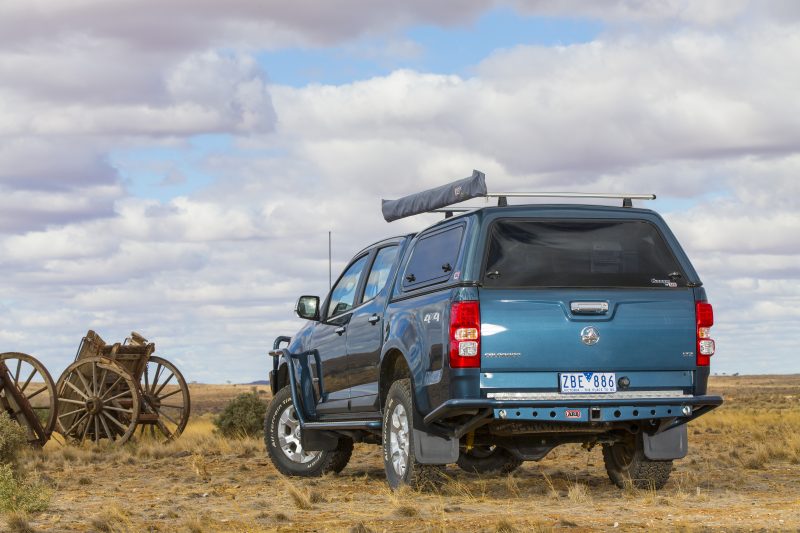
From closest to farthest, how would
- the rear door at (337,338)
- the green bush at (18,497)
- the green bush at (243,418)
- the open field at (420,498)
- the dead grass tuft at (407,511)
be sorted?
the open field at (420,498) → the dead grass tuft at (407,511) → the green bush at (18,497) → the rear door at (337,338) → the green bush at (243,418)

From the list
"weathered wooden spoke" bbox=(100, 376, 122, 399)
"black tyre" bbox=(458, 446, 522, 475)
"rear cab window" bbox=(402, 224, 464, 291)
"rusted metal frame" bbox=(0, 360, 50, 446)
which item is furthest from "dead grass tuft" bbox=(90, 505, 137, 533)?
"weathered wooden spoke" bbox=(100, 376, 122, 399)

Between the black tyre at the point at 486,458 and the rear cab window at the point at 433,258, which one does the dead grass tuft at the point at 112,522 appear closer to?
the rear cab window at the point at 433,258

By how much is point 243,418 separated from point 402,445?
47.1 feet

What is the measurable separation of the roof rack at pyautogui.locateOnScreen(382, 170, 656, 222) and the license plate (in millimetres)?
1485

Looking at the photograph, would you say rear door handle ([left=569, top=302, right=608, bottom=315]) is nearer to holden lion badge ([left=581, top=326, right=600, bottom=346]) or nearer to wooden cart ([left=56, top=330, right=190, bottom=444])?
holden lion badge ([left=581, top=326, right=600, bottom=346])

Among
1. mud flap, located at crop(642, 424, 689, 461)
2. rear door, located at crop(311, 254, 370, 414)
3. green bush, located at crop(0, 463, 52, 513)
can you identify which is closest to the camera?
green bush, located at crop(0, 463, 52, 513)

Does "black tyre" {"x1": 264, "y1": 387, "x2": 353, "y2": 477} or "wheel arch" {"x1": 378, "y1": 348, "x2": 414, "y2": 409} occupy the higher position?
"wheel arch" {"x1": 378, "y1": 348, "x2": 414, "y2": 409}

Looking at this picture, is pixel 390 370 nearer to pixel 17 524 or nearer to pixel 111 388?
pixel 17 524

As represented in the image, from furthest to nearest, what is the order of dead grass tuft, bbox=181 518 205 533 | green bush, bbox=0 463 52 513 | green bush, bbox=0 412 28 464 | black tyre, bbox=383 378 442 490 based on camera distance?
green bush, bbox=0 412 28 464
black tyre, bbox=383 378 442 490
green bush, bbox=0 463 52 513
dead grass tuft, bbox=181 518 205 533

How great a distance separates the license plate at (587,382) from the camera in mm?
9922

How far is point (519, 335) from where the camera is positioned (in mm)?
9773

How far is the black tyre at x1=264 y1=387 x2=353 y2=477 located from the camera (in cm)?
1425

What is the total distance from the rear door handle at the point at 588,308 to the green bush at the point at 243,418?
15.7m

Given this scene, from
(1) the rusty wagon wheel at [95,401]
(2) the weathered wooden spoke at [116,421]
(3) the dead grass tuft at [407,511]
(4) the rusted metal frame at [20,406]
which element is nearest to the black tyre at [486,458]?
(3) the dead grass tuft at [407,511]
